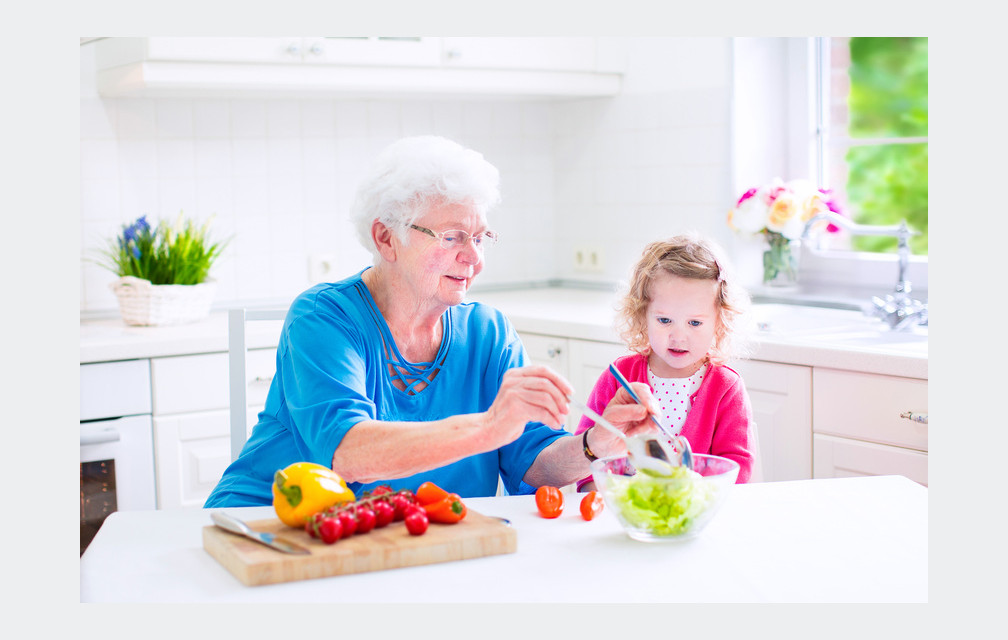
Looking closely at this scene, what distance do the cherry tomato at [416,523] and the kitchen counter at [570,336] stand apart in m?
0.97

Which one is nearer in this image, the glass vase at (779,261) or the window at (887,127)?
the glass vase at (779,261)

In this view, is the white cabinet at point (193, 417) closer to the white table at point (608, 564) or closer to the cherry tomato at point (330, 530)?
the white table at point (608, 564)

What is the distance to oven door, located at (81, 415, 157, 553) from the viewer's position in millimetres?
2680

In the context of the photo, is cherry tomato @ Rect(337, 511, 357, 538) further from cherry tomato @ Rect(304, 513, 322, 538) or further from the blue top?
the blue top

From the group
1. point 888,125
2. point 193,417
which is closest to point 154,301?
point 193,417

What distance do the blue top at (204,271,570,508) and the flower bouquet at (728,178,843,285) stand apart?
1.32m

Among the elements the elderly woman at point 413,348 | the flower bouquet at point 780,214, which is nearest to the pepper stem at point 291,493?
the elderly woman at point 413,348

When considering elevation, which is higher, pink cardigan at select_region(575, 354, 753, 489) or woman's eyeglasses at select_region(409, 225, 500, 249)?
woman's eyeglasses at select_region(409, 225, 500, 249)

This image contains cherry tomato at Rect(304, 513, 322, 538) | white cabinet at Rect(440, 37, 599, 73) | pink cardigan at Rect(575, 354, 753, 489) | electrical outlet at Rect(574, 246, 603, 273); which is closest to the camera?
cherry tomato at Rect(304, 513, 322, 538)

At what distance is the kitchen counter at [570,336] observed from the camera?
228cm

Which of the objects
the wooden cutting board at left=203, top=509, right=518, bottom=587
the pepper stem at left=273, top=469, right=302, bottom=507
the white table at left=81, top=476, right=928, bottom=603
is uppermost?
the pepper stem at left=273, top=469, right=302, bottom=507

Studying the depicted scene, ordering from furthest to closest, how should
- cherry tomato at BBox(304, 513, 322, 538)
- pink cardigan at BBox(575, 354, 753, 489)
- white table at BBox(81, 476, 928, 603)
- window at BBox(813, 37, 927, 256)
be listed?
window at BBox(813, 37, 927, 256) → pink cardigan at BBox(575, 354, 753, 489) → cherry tomato at BBox(304, 513, 322, 538) → white table at BBox(81, 476, 928, 603)

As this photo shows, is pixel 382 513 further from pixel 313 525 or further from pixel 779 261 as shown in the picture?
pixel 779 261

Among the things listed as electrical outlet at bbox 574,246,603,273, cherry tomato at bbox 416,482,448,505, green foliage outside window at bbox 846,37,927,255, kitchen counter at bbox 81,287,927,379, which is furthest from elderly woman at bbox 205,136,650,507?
green foliage outside window at bbox 846,37,927,255
